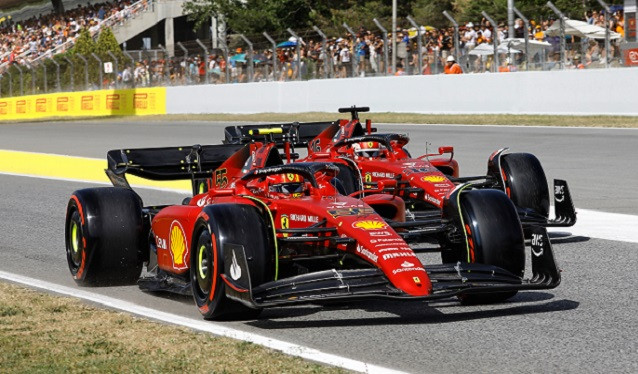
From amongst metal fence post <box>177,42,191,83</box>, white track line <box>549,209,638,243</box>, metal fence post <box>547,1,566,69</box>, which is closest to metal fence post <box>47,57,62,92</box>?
metal fence post <box>177,42,191,83</box>

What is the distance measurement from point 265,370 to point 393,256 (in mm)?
1471

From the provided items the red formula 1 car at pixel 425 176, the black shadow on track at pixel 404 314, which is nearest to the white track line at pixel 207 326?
the black shadow on track at pixel 404 314

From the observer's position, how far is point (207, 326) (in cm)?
748

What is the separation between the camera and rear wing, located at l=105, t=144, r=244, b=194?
1059cm

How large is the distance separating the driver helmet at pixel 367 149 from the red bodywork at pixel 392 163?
0.06 meters

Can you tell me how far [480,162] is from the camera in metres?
20.1

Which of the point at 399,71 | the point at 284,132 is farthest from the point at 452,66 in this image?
the point at 284,132

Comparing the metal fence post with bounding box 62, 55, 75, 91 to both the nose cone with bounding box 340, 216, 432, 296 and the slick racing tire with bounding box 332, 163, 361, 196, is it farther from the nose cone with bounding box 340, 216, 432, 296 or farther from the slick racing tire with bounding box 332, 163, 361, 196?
the nose cone with bounding box 340, 216, 432, 296

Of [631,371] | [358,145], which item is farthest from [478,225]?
[358,145]

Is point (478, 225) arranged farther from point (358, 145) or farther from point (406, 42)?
point (406, 42)

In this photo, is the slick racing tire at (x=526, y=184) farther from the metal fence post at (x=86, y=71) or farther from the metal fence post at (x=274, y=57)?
the metal fence post at (x=86, y=71)

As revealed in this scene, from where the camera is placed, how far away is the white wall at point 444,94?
90.3 ft

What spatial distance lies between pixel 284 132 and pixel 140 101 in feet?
107

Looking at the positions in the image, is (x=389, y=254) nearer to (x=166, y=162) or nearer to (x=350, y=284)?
(x=350, y=284)
